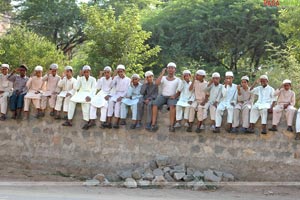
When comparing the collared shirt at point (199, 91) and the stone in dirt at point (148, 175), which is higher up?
the collared shirt at point (199, 91)

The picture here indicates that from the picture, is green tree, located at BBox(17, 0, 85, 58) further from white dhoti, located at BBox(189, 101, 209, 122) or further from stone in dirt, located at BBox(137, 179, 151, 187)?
stone in dirt, located at BBox(137, 179, 151, 187)

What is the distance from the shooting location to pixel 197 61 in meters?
18.7

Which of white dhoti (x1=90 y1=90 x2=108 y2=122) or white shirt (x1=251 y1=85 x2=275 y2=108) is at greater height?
white shirt (x1=251 y1=85 x2=275 y2=108)

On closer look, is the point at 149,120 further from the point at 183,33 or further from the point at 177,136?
the point at 183,33

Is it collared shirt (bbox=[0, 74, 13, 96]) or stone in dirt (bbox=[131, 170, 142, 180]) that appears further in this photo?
collared shirt (bbox=[0, 74, 13, 96])

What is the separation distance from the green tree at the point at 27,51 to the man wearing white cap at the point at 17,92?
203 inches

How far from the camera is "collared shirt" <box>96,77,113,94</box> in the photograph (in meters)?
10.1

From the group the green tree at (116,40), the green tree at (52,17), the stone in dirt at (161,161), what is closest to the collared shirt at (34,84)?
the stone in dirt at (161,161)

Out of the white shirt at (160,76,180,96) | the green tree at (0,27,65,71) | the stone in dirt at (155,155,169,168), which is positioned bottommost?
the stone in dirt at (155,155,169,168)

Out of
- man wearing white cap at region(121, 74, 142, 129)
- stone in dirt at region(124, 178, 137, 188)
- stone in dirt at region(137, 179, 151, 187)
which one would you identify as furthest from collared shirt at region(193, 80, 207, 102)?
→ stone in dirt at region(124, 178, 137, 188)

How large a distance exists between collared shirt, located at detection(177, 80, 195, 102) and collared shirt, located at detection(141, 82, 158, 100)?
1.56ft

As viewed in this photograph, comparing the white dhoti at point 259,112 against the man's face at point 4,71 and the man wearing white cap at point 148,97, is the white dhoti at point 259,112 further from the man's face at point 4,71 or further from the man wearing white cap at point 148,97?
the man's face at point 4,71

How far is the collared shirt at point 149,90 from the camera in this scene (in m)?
9.79

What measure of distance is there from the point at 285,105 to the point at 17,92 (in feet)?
17.8
